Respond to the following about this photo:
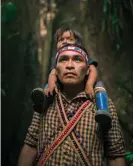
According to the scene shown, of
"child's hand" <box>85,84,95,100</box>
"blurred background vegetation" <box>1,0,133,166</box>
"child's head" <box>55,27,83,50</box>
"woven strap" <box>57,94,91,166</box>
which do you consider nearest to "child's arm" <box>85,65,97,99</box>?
"child's hand" <box>85,84,95,100</box>

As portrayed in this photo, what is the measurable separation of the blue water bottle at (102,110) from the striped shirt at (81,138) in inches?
2.2

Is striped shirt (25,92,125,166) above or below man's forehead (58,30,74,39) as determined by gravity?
below

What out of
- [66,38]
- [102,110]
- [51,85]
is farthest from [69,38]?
[102,110]

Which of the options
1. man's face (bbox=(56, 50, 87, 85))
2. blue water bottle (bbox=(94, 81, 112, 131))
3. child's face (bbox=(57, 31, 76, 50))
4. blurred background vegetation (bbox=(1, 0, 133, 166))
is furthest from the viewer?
blurred background vegetation (bbox=(1, 0, 133, 166))

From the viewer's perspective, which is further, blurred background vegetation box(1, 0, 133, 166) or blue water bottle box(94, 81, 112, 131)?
blurred background vegetation box(1, 0, 133, 166)

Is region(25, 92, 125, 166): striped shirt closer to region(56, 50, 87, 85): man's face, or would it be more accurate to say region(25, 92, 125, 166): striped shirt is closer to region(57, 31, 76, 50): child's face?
region(56, 50, 87, 85): man's face

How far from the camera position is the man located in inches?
36.0

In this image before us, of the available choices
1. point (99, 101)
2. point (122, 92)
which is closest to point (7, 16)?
point (122, 92)

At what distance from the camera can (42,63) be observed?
169 centimetres

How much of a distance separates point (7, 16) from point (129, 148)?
4.04ft

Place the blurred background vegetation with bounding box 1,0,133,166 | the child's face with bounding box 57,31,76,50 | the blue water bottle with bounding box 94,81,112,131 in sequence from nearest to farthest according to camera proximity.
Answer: the blue water bottle with bounding box 94,81,112,131 < the child's face with bounding box 57,31,76,50 < the blurred background vegetation with bounding box 1,0,133,166

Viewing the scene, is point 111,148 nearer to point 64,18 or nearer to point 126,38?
point 126,38

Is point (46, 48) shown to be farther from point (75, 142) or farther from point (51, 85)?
point (75, 142)

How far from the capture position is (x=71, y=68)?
98 cm
